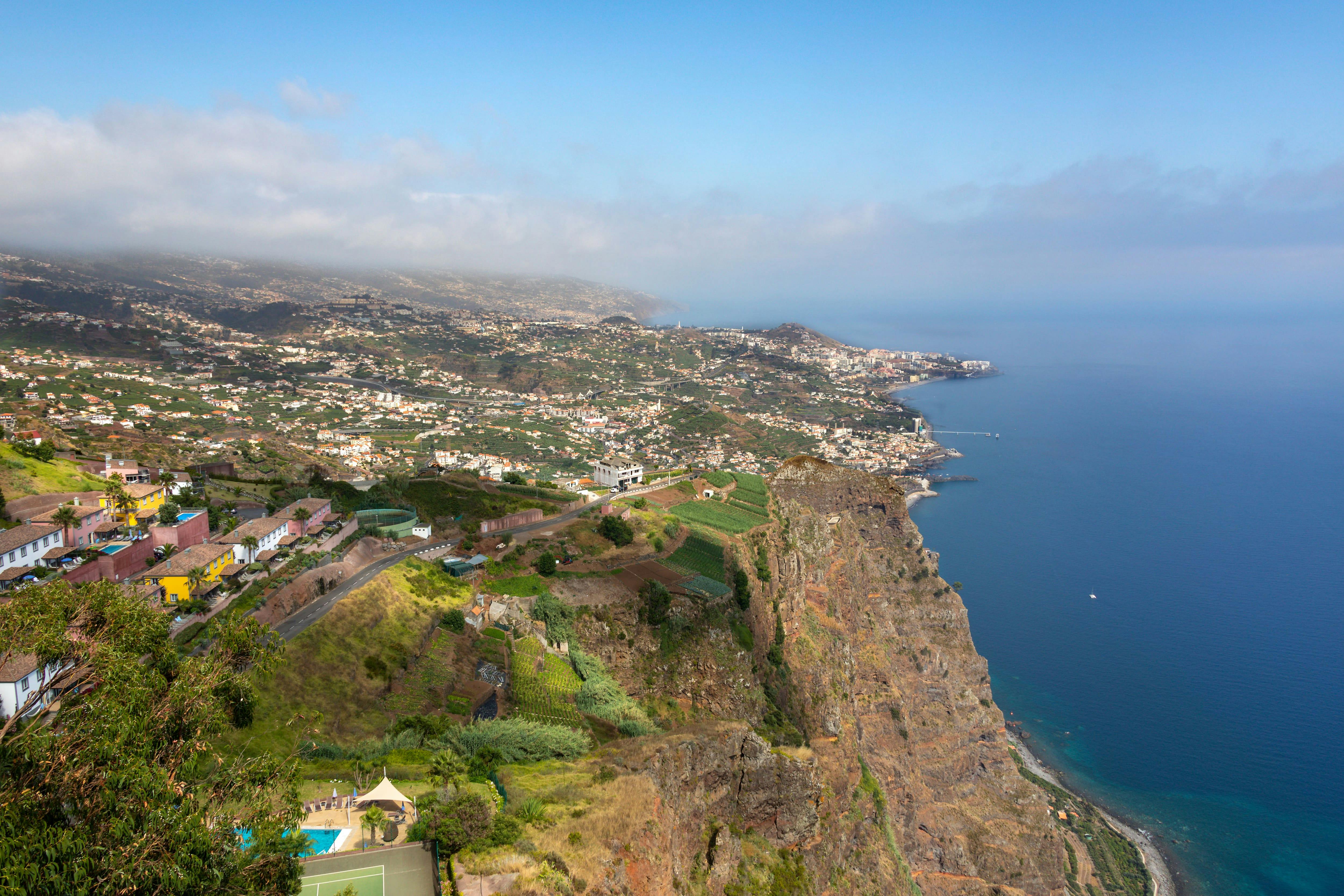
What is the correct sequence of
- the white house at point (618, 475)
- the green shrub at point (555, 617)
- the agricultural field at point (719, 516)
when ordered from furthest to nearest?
the white house at point (618, 475) → the agricultural field at point (719, 516) → the green shrub at point (555, 617)

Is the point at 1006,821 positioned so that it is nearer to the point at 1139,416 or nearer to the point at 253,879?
the point at 253,879

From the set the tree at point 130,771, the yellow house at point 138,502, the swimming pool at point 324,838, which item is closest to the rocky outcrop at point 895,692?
the swimming pool at point 324,838

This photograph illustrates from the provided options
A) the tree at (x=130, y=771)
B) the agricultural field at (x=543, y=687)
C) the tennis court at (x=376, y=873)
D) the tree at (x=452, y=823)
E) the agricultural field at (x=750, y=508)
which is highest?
the tree at (x=130, y=771)

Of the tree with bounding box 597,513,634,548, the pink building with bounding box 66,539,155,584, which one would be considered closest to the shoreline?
the tree with bounding box 597,513,634,548

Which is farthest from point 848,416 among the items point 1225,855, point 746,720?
point 746,720

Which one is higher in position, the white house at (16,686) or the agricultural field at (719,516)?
the white house at (16,686)

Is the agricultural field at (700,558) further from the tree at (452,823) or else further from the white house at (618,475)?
the tree at (452,823)
